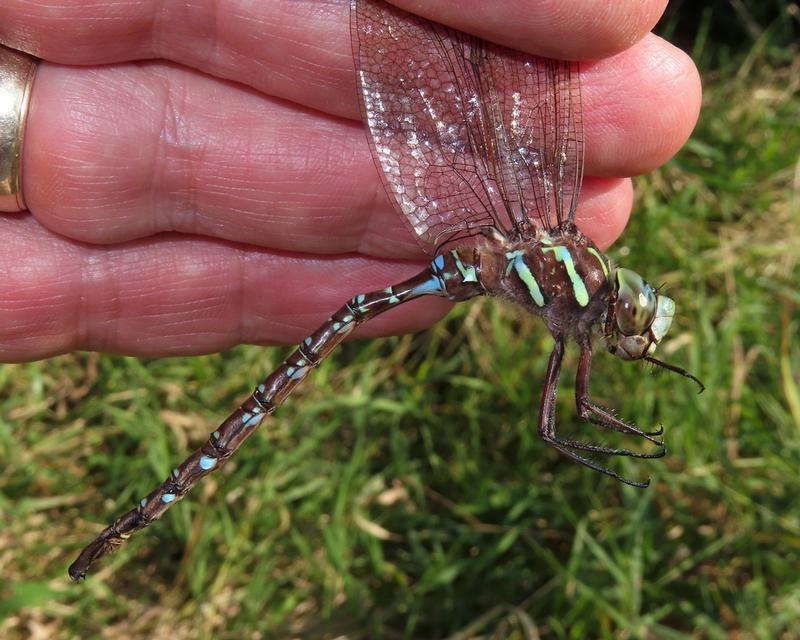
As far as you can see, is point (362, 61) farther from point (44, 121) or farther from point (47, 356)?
point (47, 356)

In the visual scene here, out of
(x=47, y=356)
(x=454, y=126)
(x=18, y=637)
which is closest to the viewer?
(x=454, y=126)

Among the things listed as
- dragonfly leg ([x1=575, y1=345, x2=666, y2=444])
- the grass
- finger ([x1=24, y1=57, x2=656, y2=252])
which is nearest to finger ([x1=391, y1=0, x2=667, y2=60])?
finger ([x1=24, y1=57, x2=656, y2=252])

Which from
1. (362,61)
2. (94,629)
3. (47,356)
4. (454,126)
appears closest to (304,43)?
(362,61)

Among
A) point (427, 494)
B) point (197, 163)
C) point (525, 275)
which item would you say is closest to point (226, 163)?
point (197, 163)

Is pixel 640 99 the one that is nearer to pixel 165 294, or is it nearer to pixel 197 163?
pixel 197 163

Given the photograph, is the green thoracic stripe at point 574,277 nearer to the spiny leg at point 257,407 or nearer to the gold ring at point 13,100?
the spiny leg at point 257,407

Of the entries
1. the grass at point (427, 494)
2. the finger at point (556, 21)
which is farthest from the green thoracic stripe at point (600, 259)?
the grass at point (427, 494)
